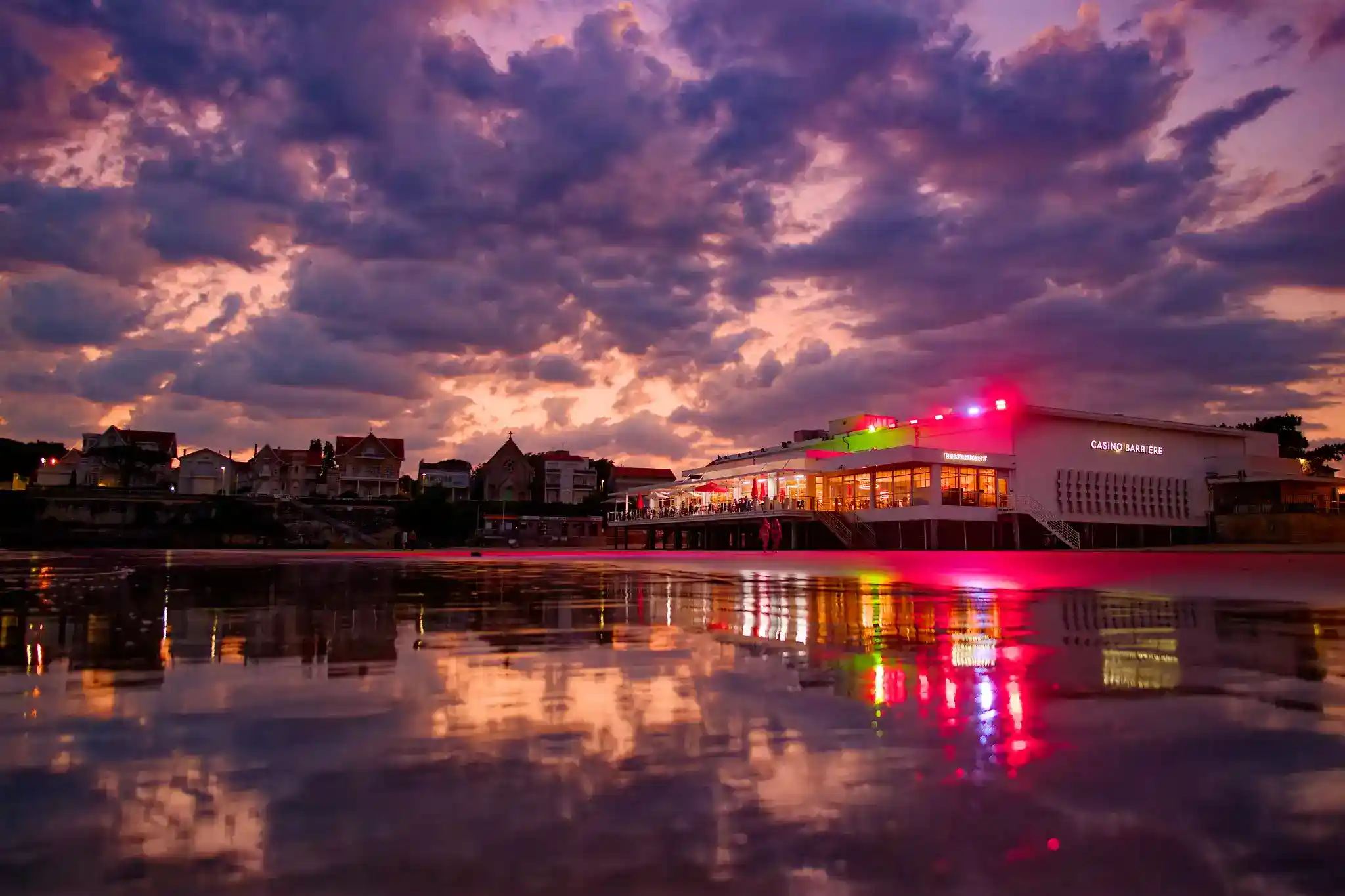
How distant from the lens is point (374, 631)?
8609mm

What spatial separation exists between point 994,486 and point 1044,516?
424 centimetres

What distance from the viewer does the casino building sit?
57688 millimetres

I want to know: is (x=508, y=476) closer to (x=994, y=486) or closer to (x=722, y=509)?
(x=722, y=509)

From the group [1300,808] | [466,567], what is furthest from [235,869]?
[466,567]

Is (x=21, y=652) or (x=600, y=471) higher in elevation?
(x=600, y=471)

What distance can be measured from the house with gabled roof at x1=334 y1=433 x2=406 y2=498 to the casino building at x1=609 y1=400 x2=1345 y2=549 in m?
49.5

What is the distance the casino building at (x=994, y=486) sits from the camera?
57688 millimetres

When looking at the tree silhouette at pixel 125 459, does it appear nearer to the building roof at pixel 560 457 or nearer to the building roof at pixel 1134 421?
the building roof at pixel 560 457

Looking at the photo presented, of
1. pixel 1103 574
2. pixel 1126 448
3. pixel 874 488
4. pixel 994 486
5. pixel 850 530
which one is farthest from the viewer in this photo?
pixel 1126 448

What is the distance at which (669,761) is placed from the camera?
12.3ft

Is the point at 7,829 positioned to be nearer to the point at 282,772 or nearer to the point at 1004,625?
the point at 282,772

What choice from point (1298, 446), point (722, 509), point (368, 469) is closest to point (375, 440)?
point (368, 469)

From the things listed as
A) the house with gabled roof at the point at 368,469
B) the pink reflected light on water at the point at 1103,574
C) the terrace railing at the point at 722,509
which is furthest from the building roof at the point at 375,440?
the pink reflected light on water at the point at 1103,574

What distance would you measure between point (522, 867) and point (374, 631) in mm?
6646
